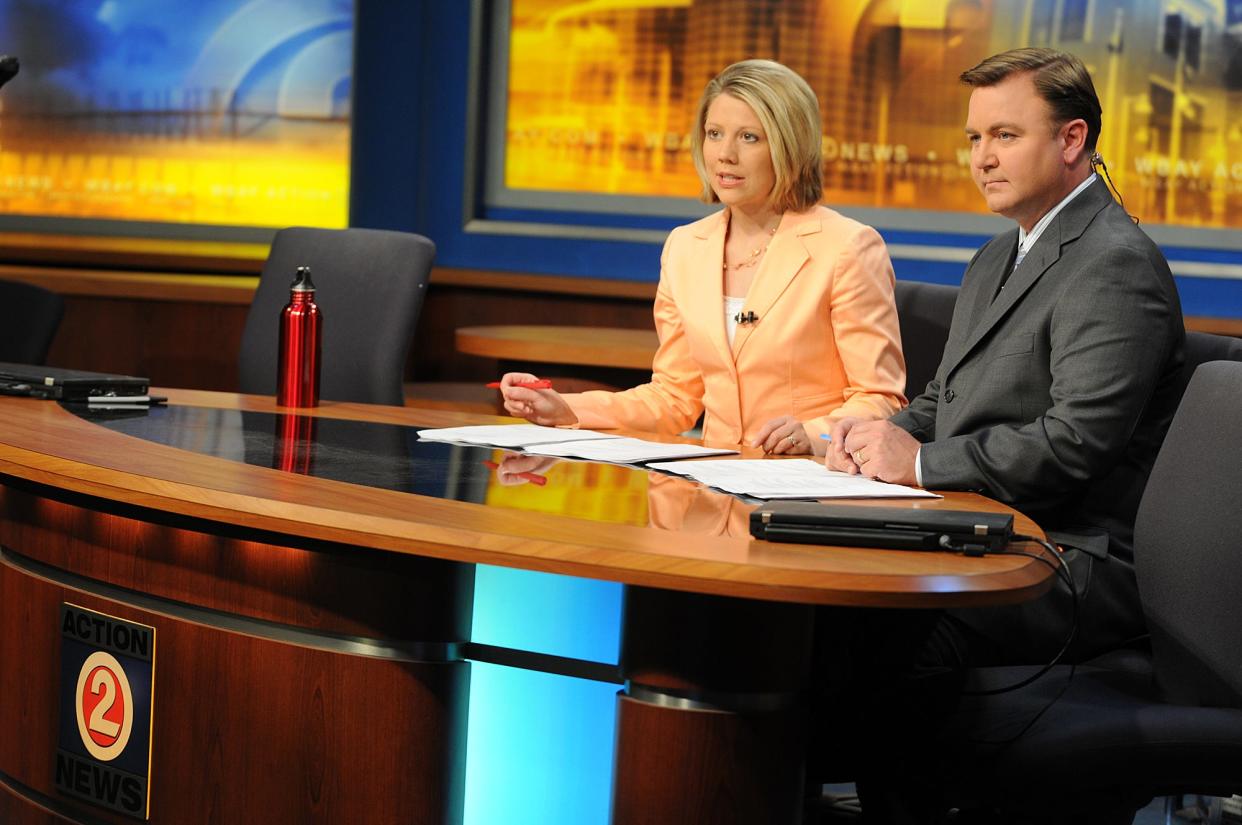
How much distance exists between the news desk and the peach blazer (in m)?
0.68

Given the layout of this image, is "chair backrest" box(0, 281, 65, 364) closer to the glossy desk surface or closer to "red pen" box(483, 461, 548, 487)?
the glossy desk surface

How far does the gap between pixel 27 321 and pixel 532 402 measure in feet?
5.90

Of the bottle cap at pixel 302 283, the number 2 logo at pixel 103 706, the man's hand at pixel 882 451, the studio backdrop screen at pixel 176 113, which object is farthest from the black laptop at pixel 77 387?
the studio backdrop screen at pixel 176 113

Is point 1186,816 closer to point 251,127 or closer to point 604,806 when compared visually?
point 604,806

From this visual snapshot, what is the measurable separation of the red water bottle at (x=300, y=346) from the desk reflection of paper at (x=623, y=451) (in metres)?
0.60

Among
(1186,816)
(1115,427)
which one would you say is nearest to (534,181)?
(1186,816)

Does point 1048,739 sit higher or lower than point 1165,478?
lower

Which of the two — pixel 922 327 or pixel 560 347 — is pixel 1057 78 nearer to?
pixel 922 327

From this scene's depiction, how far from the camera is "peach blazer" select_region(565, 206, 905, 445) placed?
278 cm

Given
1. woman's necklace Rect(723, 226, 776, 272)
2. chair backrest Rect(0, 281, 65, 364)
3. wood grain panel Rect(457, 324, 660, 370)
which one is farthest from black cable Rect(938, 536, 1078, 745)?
chair backrest Rect(0, 281, 65, 364)

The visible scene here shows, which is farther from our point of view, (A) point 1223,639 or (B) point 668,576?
(A) point 1223,639

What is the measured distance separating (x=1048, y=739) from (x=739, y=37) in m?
3.76

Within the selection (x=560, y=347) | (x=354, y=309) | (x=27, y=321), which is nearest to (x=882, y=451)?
(x=354, y=309)

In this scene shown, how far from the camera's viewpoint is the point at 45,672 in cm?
216
